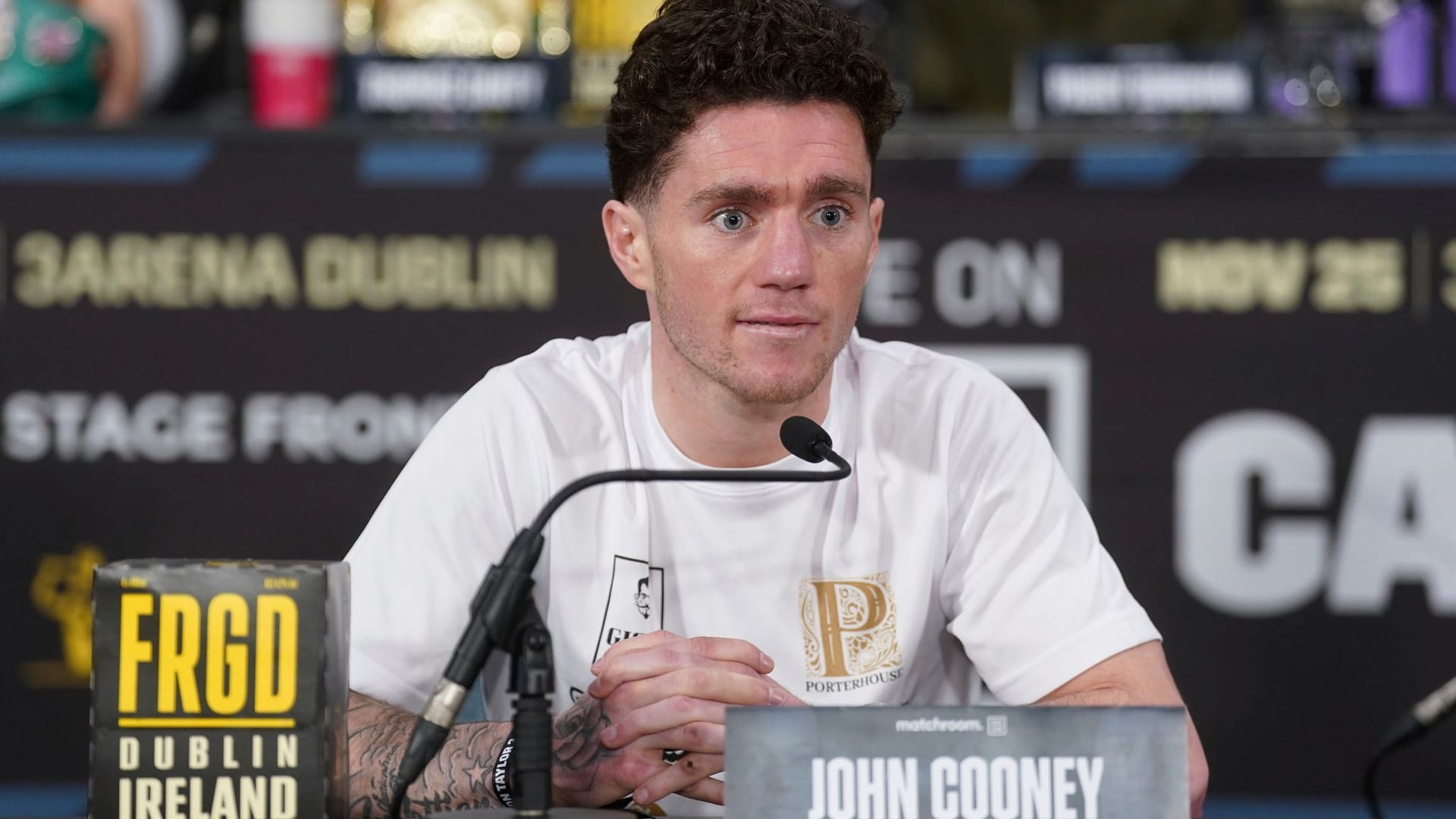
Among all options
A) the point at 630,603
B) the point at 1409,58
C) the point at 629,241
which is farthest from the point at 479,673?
the point at 1409,58

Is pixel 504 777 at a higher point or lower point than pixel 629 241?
lower

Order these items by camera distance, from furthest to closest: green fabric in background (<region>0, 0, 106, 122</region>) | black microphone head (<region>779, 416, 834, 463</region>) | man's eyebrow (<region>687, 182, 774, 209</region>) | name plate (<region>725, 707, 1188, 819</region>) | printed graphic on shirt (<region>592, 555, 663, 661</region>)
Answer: green fabric in background (<region>0, 0, 106, 122</region>) → printed graphic on shirt (<region>592, 555, 663, 661</region>) → man's eyebrow (<region>687, 182, 774, 209</region>) → black microphone head (<region>779, 416, 834, 463</region>) → name plate (<region>725, 707, 1188, 819</region>)

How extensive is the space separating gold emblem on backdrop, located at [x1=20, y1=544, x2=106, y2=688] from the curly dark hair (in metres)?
1.34

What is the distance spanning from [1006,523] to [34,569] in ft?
5.35

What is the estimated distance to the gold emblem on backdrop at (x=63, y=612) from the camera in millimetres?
2562

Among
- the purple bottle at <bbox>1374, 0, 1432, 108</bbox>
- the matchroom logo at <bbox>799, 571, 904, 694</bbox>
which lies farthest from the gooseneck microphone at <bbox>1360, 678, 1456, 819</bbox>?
the purple bottle at <bbox>1374, 0, 1432, 108</bbox>

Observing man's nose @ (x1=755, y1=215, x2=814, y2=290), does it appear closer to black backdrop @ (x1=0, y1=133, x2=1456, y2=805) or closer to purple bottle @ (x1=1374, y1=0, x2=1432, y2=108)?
black backdrop @ (x1=0, y1=133, x2=1456, y2=805)

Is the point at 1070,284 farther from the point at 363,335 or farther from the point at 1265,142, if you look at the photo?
the point at 363,335

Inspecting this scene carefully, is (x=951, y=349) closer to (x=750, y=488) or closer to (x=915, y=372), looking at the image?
(x=915, y=372)

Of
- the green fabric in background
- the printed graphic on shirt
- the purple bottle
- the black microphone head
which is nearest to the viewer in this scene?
the black microphone head

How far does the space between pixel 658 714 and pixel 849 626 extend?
1.18 feet

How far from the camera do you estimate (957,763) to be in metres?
1.10

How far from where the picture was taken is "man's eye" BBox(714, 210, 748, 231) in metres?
1.60

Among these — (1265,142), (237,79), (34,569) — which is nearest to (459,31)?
(237,79)
